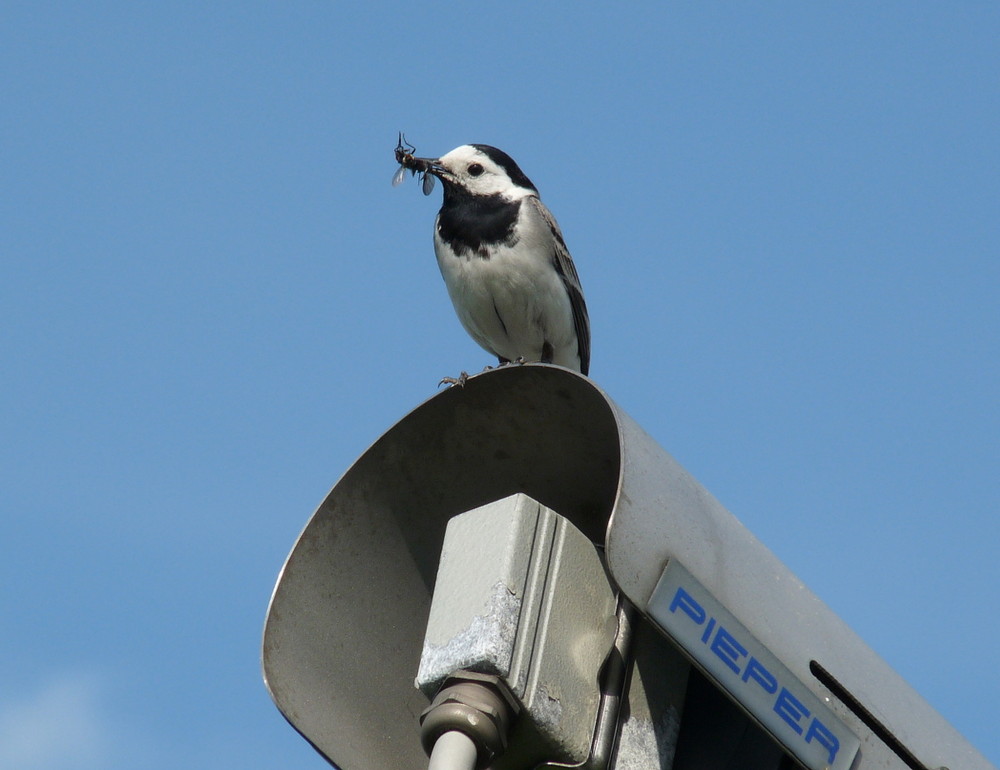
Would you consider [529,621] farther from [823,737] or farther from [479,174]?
[479,174]

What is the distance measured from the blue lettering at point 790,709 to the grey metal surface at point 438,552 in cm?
9

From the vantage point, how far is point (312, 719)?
297 centimetres

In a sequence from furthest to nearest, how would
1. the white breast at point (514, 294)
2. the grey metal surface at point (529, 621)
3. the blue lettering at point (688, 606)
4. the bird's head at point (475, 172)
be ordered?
the bird's head at point (475, 172)
the white breast at point (514, 294)
the grey metal surface at point (529, 621)
the blue lettering at point (688, 606)

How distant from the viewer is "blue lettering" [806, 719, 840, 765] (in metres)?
2.46

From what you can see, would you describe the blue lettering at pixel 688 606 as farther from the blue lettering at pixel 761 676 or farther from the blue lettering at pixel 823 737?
the blue lettering at pixel 823 737

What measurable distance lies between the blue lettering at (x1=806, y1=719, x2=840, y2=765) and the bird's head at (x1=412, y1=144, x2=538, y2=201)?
18.1 ft

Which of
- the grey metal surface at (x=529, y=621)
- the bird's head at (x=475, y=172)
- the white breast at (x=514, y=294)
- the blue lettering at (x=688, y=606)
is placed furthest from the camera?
the bird's head at (x=475, y=172)

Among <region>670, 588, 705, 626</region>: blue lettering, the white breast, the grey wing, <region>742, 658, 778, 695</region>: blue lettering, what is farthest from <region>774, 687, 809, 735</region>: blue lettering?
the grey wing

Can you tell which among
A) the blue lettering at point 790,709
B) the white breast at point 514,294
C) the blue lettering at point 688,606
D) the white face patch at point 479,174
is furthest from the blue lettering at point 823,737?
the white face patch at point 479,174

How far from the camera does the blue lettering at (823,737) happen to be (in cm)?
246

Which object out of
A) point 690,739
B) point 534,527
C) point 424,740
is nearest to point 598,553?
point 534,527

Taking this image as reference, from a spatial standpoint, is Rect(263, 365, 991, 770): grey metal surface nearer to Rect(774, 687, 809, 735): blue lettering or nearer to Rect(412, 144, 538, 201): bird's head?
Rect(774, 687, 809, 735): blue lettering

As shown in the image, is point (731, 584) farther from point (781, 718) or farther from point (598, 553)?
point (598, 553)

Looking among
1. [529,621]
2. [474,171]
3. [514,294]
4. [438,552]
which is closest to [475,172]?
[474,171]
